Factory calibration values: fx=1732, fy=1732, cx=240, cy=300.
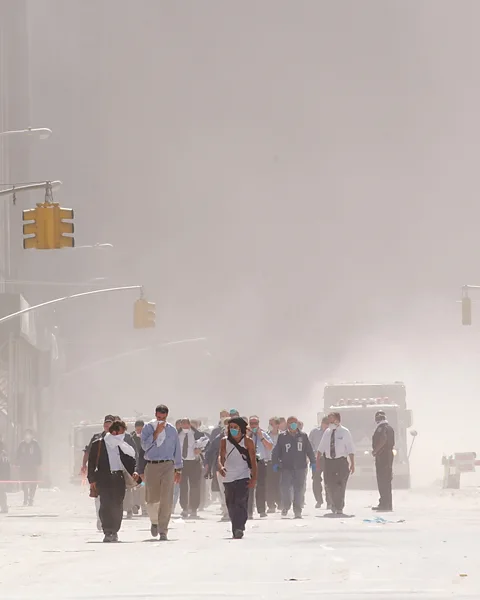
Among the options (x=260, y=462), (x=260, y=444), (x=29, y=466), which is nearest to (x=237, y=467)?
(x=260, y=444)

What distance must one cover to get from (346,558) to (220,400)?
124531 millimetres

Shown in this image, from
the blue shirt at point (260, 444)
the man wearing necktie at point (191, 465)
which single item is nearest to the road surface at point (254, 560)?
the blue shirt at point (260, 444)

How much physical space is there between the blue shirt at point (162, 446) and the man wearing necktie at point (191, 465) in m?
7.58

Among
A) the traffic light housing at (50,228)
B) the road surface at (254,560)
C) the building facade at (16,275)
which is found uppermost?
the building facade at (16,275)

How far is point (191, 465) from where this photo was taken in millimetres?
30578

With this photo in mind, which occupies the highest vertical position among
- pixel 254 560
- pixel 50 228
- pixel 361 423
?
pixel 50 228

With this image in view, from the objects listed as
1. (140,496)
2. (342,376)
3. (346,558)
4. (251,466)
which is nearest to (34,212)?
(140,496)

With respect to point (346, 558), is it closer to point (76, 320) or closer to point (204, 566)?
point (204, 566)

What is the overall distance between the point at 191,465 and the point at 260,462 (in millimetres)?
1656

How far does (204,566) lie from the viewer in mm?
16750

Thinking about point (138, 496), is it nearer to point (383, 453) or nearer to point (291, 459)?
point (291, 459)

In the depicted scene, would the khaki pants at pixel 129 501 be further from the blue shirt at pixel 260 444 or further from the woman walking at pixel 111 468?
the woman walking at pixel 111 468

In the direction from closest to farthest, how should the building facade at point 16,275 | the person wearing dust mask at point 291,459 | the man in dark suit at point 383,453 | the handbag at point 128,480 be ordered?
the handbag at point 128,480 → the person wearing dust mask at point 291,459 → the man in dark suit at point 383,453 → the building facade at point 16,275

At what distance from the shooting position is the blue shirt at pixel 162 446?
22.3 metres
